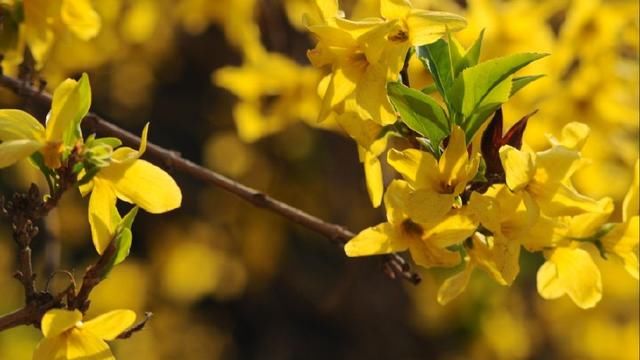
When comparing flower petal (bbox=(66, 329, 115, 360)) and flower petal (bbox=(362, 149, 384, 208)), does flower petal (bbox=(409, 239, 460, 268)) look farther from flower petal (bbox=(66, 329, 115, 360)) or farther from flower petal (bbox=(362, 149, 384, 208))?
flower petal (bbox=(66, 329, 115, 360))

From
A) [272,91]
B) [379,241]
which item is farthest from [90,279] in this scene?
[272,91]

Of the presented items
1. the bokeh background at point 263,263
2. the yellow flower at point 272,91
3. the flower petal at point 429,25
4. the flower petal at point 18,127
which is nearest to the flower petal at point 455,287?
the flower petal at point 429,25

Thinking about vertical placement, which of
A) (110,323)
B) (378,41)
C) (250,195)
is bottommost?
(250,195)

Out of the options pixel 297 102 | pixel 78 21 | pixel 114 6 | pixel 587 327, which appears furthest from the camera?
pixel 587 327

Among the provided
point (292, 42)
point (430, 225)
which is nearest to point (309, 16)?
point (430, 225)

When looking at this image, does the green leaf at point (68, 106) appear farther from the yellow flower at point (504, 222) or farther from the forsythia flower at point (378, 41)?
the yellow flower at point (504, 222)

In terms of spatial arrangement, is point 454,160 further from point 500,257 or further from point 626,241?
point 626,241

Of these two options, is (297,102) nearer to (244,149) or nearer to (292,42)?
(292,42)
